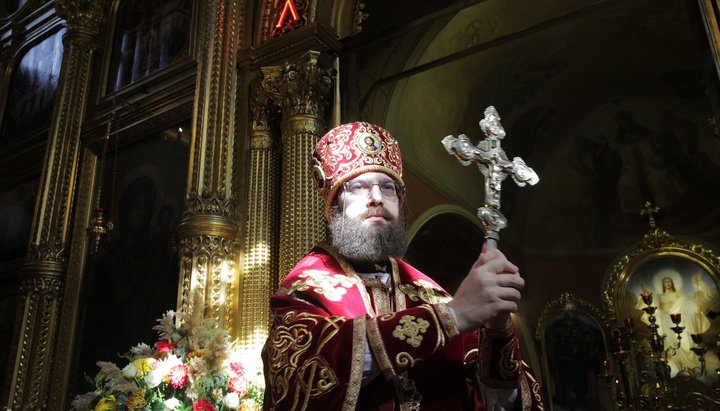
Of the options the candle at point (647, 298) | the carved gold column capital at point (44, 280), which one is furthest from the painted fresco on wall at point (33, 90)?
the candle at point (647, 298)

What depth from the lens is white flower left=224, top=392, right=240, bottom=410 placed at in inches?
144

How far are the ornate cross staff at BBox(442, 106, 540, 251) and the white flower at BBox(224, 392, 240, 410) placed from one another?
210 centimetres

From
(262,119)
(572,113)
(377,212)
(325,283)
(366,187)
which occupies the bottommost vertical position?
(325,283)

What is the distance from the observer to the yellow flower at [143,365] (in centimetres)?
362

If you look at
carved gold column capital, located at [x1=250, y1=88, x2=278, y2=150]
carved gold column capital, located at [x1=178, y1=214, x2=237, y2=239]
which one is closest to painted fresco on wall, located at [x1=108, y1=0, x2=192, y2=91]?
carved gold column capital, located at [x1=250, y1=88, x2=278, y2=150]

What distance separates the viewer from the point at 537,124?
11.3m

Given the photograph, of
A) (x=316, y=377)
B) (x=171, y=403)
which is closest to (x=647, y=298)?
(x=171, y=403)

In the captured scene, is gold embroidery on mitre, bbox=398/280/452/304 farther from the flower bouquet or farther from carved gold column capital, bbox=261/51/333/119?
carved gold column capital, bbox=261/51/333/119

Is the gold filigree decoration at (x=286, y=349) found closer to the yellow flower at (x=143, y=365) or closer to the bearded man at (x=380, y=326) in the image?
the bearded man at (x=380, y=326)

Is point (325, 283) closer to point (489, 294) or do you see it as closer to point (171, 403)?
point (489, 294)

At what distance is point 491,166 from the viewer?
2283 mm

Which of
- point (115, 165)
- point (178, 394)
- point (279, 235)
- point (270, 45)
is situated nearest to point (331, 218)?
point (178, 394)

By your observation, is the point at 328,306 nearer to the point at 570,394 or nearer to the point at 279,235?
the point at 279,235

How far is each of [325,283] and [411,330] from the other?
0.48 metres
